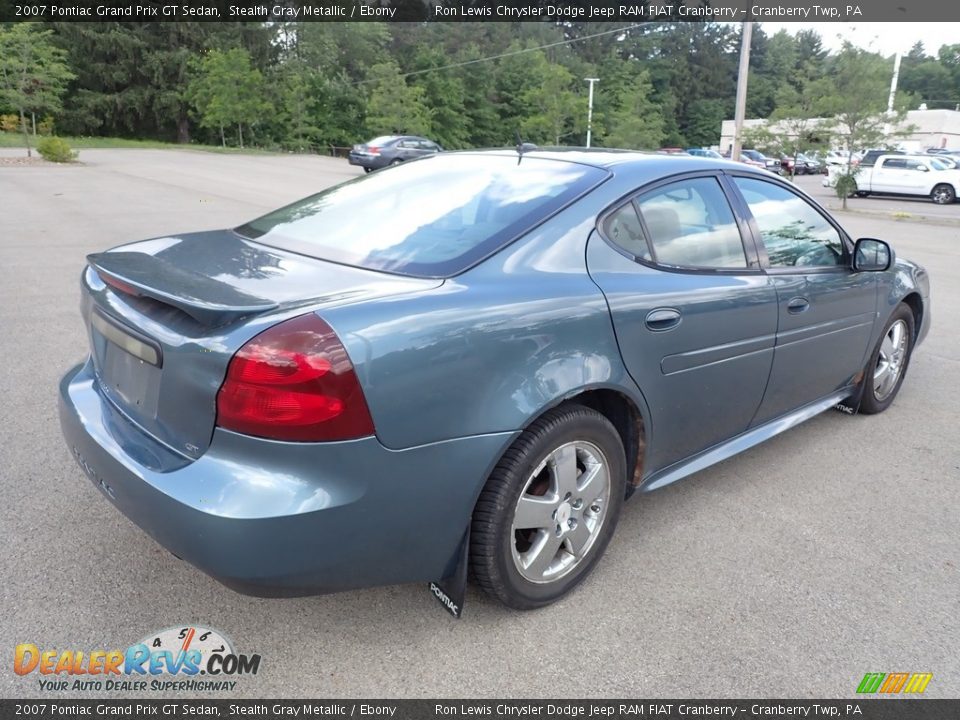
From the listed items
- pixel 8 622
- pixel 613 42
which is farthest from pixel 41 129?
pixel 613 42

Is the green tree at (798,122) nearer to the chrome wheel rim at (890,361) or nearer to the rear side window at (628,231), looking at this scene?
the chrome wheel rim at (890,361)

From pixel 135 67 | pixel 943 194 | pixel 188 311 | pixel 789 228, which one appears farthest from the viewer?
pixel 135 67

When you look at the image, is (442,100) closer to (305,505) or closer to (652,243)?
(652,243)

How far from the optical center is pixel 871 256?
380cm

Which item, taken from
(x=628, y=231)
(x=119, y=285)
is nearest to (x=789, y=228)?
(x=628, y=231)

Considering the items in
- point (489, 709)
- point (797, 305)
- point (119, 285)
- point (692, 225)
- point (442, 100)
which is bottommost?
point (489, 709)

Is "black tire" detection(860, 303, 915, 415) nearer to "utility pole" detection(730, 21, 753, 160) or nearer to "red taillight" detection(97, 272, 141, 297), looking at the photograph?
"red taillight" detection(97, 272, 141, 297)

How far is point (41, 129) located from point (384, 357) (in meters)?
49.6

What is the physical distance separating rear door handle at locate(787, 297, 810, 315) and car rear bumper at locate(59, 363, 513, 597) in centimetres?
181

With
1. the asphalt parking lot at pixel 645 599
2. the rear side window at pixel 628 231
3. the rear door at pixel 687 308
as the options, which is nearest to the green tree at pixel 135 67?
the asphalt parking lot at pixel 645 599

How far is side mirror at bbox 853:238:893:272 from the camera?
148 inches

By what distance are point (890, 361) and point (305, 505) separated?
13.1ft

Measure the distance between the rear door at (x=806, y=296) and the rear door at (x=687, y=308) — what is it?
0.14 meters

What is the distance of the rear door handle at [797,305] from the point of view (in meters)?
3.35
